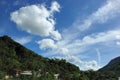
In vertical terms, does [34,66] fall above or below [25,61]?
below

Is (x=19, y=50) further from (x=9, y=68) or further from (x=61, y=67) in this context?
(x=9, y=68)

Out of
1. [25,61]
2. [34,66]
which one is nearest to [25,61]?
[25,61]

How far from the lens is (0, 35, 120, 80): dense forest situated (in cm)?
10888

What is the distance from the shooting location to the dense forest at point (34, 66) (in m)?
109

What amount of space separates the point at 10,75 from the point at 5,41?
75.1m

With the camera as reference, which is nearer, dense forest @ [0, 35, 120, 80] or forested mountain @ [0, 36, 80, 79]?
dense forest @ [0, 35, 120, 80]

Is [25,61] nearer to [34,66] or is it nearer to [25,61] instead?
[25,61]

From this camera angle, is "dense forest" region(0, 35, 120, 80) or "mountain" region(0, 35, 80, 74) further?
"mountain" region(0, 35, 80, 74)

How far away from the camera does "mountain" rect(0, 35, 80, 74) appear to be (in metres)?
130

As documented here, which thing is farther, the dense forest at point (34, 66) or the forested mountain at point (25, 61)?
the forested mountain at point (25, 61)

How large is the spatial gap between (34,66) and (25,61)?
14814 mm

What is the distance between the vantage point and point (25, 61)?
146m

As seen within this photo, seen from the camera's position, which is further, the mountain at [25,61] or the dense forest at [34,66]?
the mountain at [25,61]

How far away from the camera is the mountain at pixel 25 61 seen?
13038 cm
